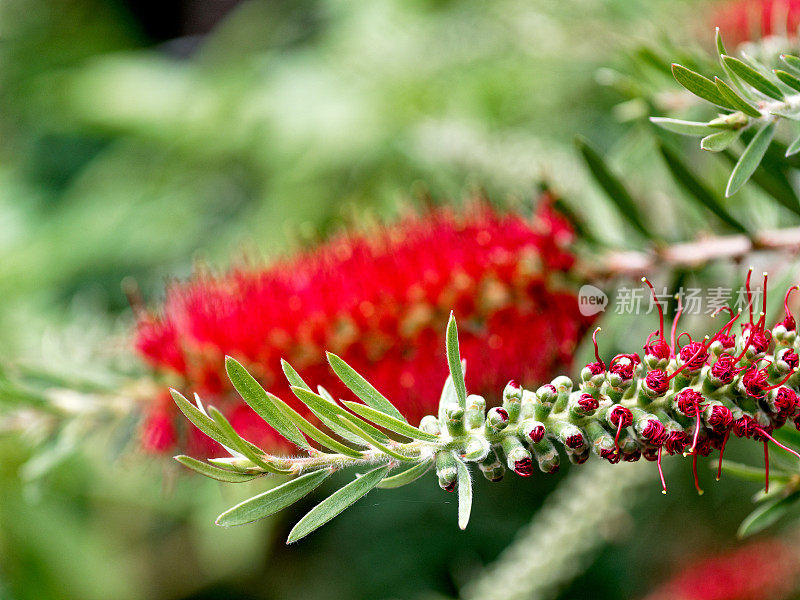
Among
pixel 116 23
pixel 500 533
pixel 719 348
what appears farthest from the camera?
pixel 116 23

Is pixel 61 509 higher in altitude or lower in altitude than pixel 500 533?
higher

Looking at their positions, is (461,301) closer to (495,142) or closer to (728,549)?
(495,142)

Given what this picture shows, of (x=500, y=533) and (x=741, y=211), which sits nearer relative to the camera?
(x=741, y=211)

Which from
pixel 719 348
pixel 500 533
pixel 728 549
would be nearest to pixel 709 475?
pixel 728 549

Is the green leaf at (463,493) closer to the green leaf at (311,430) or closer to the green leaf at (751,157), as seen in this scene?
the green leaf at (311,430)

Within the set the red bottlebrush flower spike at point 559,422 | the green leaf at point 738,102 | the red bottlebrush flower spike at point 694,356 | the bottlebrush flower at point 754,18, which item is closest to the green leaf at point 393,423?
the red bottlebrush flower spike at point 559,422

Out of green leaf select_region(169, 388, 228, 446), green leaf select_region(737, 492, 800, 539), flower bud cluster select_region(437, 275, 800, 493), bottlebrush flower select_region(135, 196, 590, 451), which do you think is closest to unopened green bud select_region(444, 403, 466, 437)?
flower bud cluster select_region(437, 275, 800, 493)
